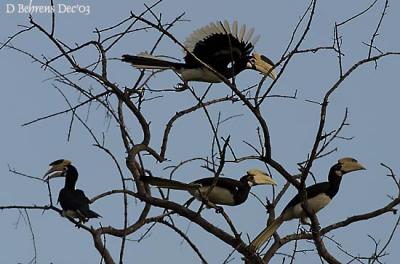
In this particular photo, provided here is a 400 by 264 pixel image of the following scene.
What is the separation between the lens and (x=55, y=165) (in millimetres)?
7066

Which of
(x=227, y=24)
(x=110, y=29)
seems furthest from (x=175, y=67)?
(x=110, y=29)

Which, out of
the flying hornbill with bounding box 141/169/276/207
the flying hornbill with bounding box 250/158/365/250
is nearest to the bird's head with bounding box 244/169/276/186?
the flying hornbill with bounding box 141/169/276/207

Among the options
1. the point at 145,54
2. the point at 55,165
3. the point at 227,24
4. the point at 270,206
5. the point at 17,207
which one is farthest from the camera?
the point at 55,165

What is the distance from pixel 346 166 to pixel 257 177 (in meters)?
0.61

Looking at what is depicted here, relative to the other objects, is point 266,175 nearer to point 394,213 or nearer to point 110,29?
point 394,213

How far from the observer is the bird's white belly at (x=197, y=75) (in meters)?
6.72

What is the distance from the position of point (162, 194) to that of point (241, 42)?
2.04 metres

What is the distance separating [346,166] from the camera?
6340 mm

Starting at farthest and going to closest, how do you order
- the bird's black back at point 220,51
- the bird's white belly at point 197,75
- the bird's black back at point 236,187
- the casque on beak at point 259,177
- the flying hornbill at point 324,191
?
1. the bird's black back at point 220,51
2. the bird's white belly at point 197,75
3. the bird's black back at point 236,187
4. the casque on beak at point 259,177
5. the flying hornbill at point 324,191

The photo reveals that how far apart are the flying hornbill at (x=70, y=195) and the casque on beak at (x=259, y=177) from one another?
1.07 m

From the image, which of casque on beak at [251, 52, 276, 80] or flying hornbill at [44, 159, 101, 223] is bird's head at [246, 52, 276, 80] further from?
flying hornbill at [44, 159, 101, 223]

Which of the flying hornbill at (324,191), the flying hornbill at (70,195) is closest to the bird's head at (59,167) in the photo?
the flying hornbill at (70,195)

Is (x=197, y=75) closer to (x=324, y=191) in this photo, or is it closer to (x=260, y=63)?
(x=260, y=63)

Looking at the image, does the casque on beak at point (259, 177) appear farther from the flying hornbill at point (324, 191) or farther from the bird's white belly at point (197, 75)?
the bird's white belly at point (197, 75)
